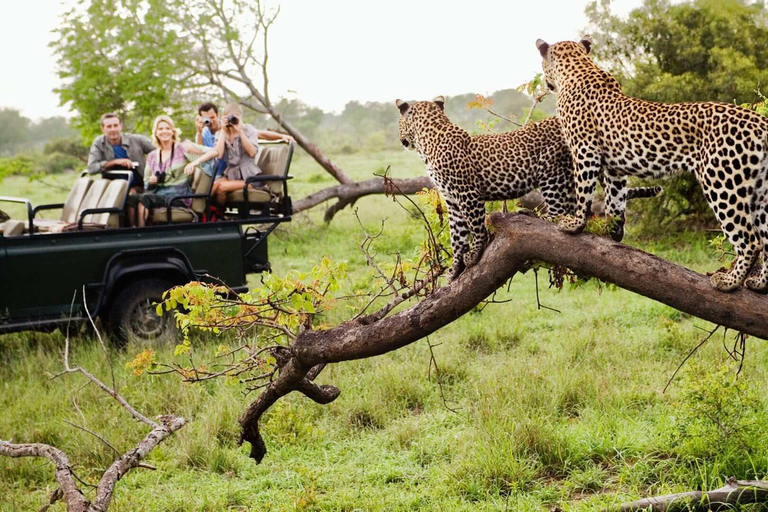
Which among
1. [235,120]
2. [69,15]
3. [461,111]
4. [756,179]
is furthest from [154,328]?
[461,111]

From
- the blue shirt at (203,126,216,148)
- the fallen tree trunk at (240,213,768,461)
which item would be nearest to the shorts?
the blue shirt at (203,126,216,148)

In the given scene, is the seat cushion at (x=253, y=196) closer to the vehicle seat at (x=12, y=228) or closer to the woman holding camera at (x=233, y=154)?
the woman holding camera at (x=233, y=154)

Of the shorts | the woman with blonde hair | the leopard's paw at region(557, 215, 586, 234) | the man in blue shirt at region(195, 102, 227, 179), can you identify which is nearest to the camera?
the leopard's paw at region(557, 215, 586, 234)

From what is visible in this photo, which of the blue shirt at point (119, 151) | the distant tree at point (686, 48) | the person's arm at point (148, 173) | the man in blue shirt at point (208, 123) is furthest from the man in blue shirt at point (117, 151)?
the distant tree at point (686, 48)

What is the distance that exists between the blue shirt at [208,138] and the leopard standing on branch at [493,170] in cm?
525

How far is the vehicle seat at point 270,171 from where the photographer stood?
8.05 metres

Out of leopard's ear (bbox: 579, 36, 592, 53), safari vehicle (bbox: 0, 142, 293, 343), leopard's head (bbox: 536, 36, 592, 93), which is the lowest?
safari vehicle (bbox: 0, 142, 293, 343)

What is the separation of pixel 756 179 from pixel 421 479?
3.04 metres

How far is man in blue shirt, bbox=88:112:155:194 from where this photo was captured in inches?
324

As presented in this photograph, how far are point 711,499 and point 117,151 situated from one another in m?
6.75

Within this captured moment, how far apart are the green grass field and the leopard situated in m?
1.23

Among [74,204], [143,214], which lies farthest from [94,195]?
[143,214]

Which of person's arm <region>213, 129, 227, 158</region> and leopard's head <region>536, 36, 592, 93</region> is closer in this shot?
leopard's head <region>536, 36, 592, 93</region>

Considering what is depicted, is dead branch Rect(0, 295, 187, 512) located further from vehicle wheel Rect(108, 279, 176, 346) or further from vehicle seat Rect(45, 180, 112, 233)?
vehicle seat Rect(45, 180, 112, 233)
